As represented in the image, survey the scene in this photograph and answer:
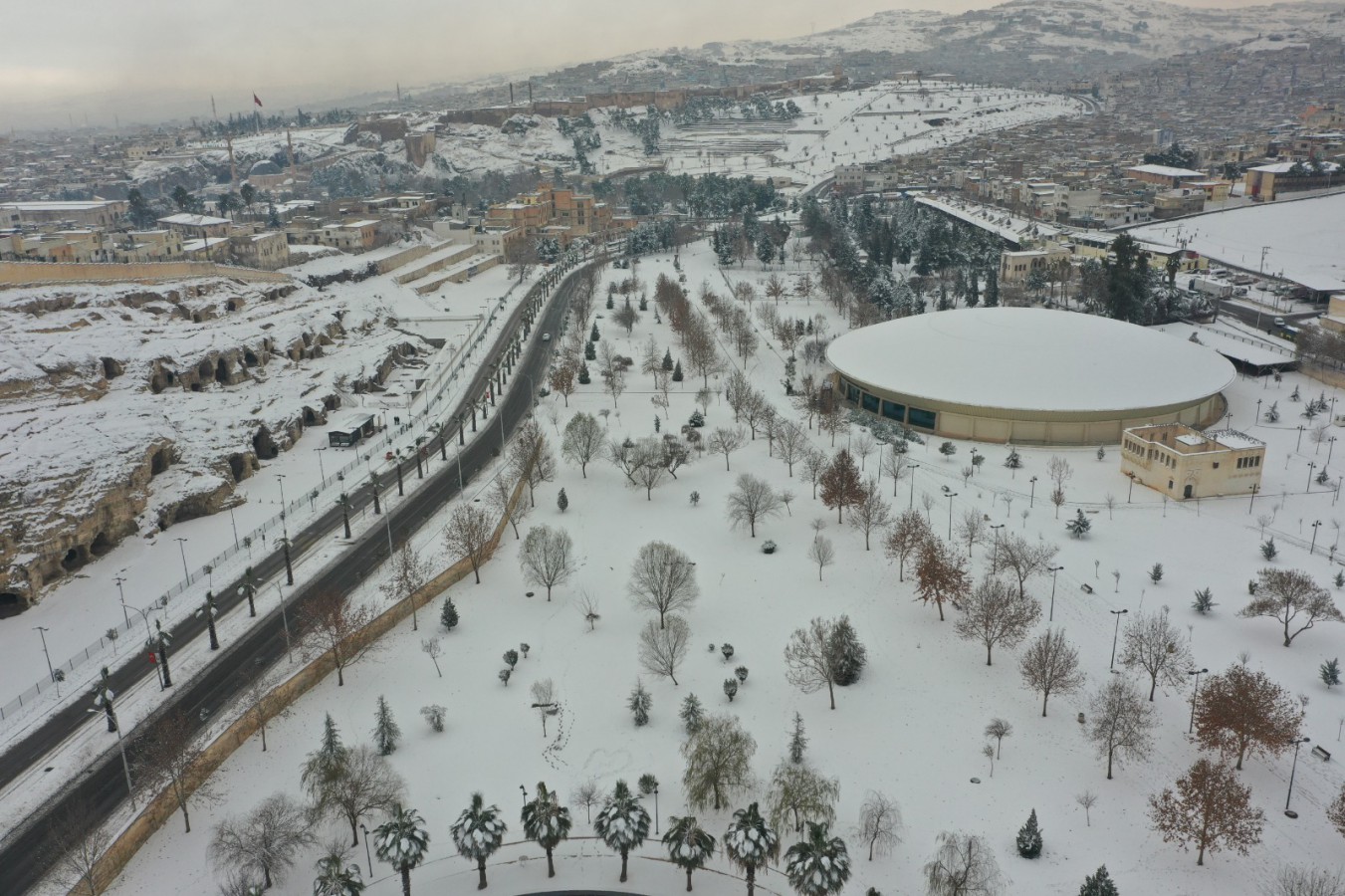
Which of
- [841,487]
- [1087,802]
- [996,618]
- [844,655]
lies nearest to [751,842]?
[1087,802]

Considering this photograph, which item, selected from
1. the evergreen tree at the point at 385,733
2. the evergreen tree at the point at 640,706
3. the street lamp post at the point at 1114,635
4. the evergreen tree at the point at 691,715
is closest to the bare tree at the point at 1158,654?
the street lamp post at the point at 1114,635

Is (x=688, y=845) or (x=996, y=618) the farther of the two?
(x=996, y=618)

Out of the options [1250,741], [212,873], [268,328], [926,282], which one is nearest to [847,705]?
[1250,741]

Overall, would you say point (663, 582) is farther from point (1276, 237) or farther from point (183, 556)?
point (1276, 237)

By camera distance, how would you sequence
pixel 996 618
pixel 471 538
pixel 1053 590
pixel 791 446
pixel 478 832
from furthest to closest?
1. pixel 791 446
2. pixel 471 538
3. pixel 1053 590
4. pixel 996 618
5. pixel 478 832

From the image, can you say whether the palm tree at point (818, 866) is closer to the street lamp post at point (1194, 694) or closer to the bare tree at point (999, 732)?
the bare tree at point (999, 732)

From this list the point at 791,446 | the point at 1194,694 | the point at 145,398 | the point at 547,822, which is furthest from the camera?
the point at 145,398

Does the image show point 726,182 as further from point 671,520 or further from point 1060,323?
point 671,520
